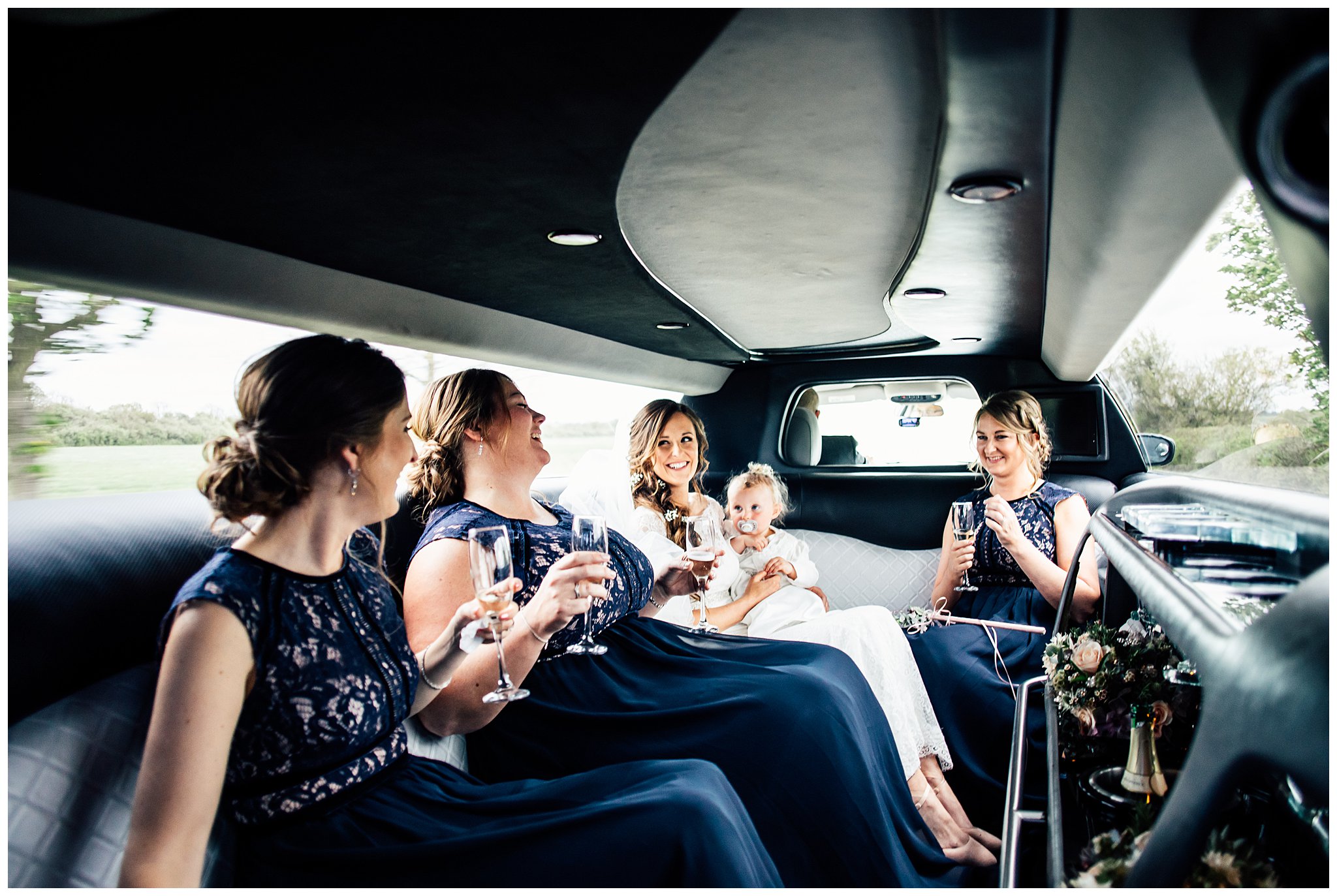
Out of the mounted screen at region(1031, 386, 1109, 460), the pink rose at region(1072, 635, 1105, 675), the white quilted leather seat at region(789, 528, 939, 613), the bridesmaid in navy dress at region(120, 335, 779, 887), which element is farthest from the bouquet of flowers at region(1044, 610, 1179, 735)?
the mounted screen at region(1031, 386, 1109, 460)

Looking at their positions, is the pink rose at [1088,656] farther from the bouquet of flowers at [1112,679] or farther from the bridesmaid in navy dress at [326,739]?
the bridesmaid in navy dress at [326,739]

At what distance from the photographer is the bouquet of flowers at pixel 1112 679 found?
1.62 metres

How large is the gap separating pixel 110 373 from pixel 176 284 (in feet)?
0.90

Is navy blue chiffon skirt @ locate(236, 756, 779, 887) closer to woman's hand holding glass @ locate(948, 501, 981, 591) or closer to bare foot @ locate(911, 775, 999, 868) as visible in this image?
bare foot @ locate(911, 775, 999, 868)

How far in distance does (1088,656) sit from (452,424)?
185cm

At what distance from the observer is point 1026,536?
3555 mm

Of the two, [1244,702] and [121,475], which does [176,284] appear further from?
[1244,702]

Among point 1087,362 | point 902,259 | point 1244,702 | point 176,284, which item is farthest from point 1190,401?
point 176,284

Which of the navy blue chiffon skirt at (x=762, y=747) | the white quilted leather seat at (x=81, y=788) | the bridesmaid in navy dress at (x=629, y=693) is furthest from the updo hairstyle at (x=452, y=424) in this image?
the white quilted leather seat at (x=81, y=788)

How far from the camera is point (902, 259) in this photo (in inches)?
98.6

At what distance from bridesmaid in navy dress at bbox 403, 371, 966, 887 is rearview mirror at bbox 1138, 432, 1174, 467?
2469 mm

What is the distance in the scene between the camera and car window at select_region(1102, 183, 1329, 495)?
1523 mm

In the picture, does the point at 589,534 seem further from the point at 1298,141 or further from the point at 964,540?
the point at 964,540

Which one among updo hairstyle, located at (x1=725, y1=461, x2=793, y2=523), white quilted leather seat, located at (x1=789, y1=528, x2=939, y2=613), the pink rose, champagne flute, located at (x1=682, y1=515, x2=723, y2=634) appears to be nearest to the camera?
the pink rose
